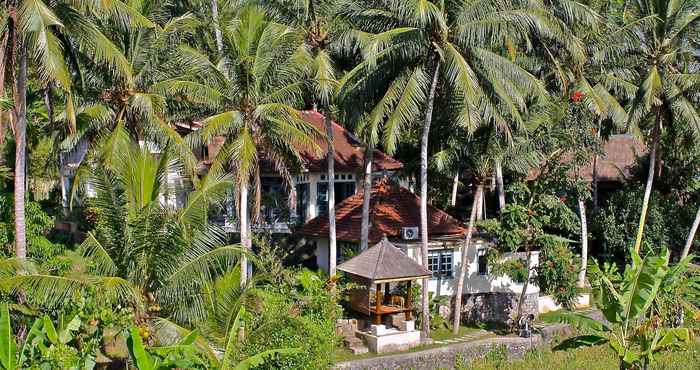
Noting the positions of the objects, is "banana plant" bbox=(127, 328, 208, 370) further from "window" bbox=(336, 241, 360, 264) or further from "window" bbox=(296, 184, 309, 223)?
"window" bbox=(296, 184, 309, 223)

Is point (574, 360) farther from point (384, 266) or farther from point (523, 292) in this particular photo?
point (384, 266)

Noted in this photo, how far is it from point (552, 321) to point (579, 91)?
8134mm

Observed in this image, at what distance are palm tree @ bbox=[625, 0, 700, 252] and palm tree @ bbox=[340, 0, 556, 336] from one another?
23.2ft

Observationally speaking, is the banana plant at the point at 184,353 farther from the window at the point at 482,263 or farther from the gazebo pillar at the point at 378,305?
the window at the point at 482,263

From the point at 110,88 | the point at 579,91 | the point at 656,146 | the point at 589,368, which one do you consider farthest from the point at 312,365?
the point at 656,146

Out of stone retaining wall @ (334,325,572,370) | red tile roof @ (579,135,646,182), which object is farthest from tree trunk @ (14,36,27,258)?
red tile roof @ (579,135,646,182)

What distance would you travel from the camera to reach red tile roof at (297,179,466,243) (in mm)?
27422

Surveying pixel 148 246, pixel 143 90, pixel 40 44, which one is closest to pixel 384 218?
pixel 143 90

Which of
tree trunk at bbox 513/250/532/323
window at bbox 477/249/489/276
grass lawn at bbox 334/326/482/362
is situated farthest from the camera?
window at bbox 477/249/489/276

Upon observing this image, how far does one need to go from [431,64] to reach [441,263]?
7190mm

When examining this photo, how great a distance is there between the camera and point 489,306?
89.6 feet

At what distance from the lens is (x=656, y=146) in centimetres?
3066

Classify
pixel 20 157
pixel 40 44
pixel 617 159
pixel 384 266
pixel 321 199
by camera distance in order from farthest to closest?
1. pixel 617 159
2. pixel 321 199
3. pixel 384 266
4. pixel 20 157
5. pixel 40 44

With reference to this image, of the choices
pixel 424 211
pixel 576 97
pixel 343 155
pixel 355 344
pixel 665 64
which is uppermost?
pixel 665 64
